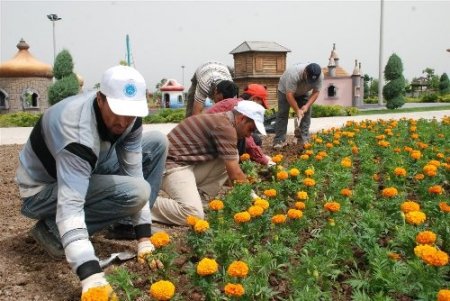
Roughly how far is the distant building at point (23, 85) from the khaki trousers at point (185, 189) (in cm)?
2837

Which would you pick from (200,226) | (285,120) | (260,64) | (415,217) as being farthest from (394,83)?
(200,226)

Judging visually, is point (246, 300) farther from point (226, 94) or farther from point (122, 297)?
point (226, 94)

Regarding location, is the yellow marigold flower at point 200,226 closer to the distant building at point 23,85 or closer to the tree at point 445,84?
the distant building at point 23,85

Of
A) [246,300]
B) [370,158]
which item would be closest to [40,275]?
[246,300]

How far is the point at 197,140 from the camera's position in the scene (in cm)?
395

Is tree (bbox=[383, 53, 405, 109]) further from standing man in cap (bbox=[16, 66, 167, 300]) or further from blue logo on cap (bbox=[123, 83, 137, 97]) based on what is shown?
blue logo on cap (bbox=[123, 83, 137, 97])

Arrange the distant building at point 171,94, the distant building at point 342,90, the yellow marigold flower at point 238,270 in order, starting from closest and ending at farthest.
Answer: the yellow marigold flower at point 238,270
the distant building at point 342,90
the distant building at point 171,94

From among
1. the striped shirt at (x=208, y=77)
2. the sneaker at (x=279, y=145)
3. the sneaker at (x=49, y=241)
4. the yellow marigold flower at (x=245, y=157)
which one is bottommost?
the sneaker at (x=49, y=241)

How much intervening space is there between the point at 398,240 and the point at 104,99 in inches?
69.0

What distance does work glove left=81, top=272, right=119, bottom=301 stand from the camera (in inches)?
68.2

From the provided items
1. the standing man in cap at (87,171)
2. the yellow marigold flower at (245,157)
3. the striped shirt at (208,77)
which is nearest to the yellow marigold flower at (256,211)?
the standing man in cap at (87,171)

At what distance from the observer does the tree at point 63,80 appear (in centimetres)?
2241

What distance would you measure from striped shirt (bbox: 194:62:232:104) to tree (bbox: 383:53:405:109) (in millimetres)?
20432

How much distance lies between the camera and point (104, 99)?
243 cm
